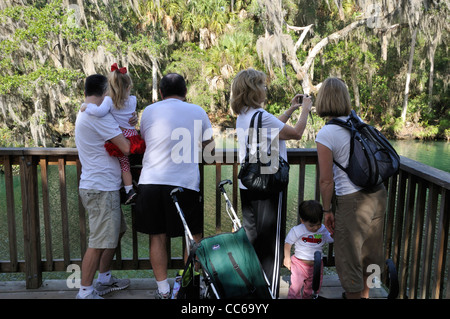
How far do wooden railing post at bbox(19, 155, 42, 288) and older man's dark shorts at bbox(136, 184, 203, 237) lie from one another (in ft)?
2.57

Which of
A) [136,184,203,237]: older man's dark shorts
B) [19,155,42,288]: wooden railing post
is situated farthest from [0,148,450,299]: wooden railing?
[136,184,203,237]: older man's dark shorts

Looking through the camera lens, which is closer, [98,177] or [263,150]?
[263,150]

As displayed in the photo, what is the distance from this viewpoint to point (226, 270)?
188 cm

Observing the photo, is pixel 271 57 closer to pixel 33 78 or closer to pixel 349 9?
pixel 349 9

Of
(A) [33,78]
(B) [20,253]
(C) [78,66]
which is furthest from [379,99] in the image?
(B) [20,253]

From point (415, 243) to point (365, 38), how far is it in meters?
17.2

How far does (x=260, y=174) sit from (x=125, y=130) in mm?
812

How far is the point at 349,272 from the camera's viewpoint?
2.17 metres

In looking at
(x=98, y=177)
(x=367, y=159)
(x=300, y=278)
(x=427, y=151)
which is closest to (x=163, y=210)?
(x=98, y=177)

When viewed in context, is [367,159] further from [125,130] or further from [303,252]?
[125,130]

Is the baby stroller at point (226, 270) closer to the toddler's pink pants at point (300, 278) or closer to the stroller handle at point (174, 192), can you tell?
the stroller handle at point (174, 192)

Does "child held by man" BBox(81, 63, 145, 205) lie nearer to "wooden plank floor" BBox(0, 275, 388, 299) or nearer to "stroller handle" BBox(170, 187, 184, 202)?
"stroller handle" BBox(170, 187, 184, 202)

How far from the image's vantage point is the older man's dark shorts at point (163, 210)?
2.21m

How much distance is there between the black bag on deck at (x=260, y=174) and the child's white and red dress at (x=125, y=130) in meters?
0.62
